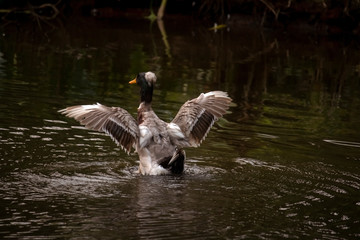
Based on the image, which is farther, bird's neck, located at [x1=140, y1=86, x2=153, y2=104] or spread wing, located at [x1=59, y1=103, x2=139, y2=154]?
bird's neck, located at [x1=140, y1=86, x2=153, y2=104]

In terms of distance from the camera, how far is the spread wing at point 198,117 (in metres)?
8.66

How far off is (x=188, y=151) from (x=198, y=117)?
55 centimetres

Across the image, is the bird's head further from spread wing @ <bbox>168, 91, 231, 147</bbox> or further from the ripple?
the ripple

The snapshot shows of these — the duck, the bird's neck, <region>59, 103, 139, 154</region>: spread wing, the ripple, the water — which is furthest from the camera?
the ripple

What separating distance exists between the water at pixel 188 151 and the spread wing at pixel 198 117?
277 mm

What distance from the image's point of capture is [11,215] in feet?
19.9

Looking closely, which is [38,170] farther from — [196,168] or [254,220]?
[254,220]

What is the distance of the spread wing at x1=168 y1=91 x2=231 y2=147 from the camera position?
28.4ft

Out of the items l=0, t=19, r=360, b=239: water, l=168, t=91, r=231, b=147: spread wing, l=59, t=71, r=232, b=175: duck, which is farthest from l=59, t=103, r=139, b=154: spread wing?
l=168, t=91, r=231, b=147: spread wing

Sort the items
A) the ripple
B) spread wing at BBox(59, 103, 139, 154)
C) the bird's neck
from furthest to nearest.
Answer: the ripple
the bird's neck
spread wing at BBox(59, 103, 139, 154)

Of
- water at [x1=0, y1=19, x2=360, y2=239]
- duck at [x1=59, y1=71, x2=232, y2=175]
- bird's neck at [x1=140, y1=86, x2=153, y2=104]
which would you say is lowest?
water at [x1=0, y1=19, x2=360, y2=239]

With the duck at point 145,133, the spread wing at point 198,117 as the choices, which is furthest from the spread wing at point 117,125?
the spread wing at point 198,117

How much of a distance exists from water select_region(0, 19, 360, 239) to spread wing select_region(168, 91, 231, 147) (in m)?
0.28

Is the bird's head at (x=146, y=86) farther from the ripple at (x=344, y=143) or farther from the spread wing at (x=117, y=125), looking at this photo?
the ripple at (x=344, y=143)
